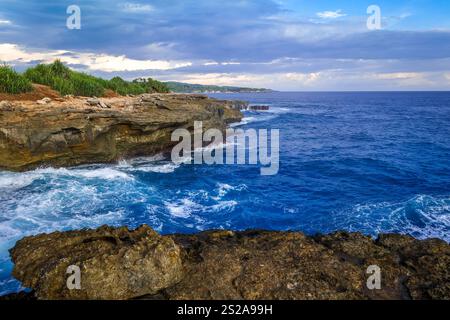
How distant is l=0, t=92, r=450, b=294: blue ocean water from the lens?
1711 centimetres

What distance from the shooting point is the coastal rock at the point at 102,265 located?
708 cm

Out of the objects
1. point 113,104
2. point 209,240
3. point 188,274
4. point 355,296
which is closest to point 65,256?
point 188,274

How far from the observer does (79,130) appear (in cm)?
2388

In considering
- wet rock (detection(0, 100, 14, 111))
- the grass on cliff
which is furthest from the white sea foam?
the grass on cliff

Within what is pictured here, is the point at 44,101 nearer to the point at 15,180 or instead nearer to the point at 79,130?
the point at 79,130

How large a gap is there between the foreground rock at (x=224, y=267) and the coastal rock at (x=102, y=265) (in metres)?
0.02

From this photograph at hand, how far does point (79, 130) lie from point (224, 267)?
19.4 metres

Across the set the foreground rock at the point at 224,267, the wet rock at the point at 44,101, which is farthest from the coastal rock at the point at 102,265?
the wet rock at the point at 44,101

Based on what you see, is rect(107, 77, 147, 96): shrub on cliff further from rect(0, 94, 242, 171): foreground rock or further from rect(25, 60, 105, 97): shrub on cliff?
rect(0, 94, 242, 171): foreground rock

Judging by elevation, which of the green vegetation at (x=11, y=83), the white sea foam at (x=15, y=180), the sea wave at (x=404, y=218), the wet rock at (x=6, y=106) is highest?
the green vegetation at (x=11, y=83)

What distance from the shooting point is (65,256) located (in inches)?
303

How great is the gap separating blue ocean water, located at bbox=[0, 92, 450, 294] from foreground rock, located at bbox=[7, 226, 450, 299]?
4.87m

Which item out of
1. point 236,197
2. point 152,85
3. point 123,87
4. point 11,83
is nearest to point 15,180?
point 11,83

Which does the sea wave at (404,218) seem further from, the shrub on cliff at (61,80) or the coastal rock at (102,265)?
the shrub on cliff at (61,80)
